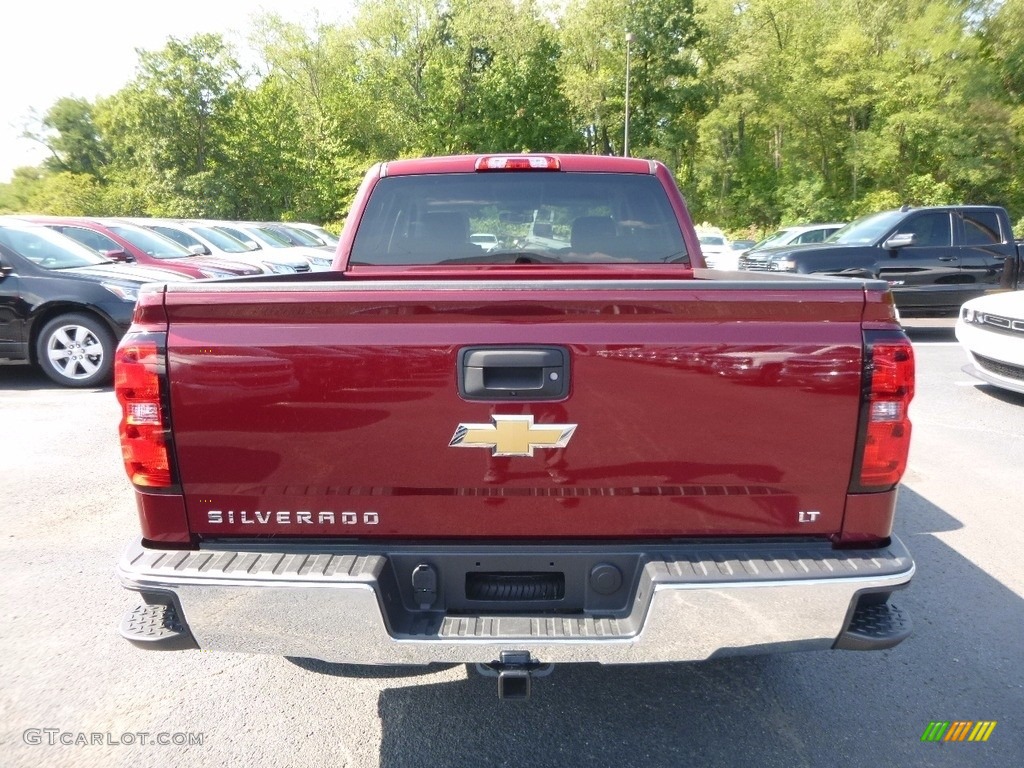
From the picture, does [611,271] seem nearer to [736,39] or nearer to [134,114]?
[134,114]

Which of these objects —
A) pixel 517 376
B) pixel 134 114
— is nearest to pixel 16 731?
pixel 517 376

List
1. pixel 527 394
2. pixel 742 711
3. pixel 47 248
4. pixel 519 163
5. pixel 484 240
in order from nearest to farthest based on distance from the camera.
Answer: pixel 527 394
pixel 742 711
pixel 519 163
pixel 484 240
pixel 47 248

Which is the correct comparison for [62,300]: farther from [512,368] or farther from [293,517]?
[512,368]

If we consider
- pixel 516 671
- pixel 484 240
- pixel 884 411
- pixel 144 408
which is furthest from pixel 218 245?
pixel 884 411

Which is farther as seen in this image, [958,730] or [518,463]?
[958,730]

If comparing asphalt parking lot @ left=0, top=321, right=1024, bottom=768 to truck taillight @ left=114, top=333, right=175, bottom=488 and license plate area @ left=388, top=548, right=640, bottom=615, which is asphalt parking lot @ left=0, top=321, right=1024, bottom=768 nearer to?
license plate area @ left=388, top=548, right=640, bottom=615

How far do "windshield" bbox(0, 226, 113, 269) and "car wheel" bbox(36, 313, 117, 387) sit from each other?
779 millimetres

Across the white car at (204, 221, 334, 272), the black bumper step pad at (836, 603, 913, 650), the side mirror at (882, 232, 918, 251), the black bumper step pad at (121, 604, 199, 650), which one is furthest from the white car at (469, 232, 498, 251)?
the white car at (204, 221, 334, 272)

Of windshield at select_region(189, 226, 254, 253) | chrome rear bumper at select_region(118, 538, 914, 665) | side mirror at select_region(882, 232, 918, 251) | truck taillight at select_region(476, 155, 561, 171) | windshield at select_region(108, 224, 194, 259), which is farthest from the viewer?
windshield at select_region(189, 226, 254, 253)

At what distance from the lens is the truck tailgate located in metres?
2.15

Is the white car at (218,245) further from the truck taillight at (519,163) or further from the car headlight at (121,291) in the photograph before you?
the truck taillight at (519,163)

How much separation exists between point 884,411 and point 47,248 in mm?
9426

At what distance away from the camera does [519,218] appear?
393cm

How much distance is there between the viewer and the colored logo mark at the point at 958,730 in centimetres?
270
